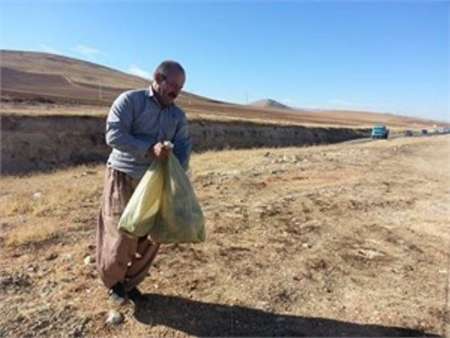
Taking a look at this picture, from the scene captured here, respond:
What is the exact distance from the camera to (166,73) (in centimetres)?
365

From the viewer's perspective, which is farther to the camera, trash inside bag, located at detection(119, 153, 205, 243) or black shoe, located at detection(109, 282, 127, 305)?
black shoe, located at detection(109, 282, 127, 305)

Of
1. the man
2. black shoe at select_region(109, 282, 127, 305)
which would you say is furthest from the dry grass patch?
the man

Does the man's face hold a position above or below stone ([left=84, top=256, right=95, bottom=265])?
above

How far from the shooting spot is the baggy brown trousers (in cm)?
382

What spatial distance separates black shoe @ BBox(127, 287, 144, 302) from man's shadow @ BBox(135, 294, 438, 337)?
3 centimetres

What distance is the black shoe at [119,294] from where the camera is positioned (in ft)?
13.4

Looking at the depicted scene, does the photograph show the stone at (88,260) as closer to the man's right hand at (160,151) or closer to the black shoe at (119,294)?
the black shoe at (119,294)

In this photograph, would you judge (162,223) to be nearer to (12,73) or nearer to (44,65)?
(12,73)

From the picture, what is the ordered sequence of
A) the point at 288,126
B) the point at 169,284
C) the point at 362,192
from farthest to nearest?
the point at 288,126, the point at 362,192, the point at 169,284

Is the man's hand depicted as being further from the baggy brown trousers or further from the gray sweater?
the baggy brown trousers

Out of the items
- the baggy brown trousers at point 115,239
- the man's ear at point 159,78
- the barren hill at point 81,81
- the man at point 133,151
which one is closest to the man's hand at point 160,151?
the man at point 133,151

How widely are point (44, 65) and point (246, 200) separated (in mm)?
93793

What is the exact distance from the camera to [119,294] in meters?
4.09

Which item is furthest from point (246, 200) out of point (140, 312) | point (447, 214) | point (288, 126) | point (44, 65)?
point (44, 65)
